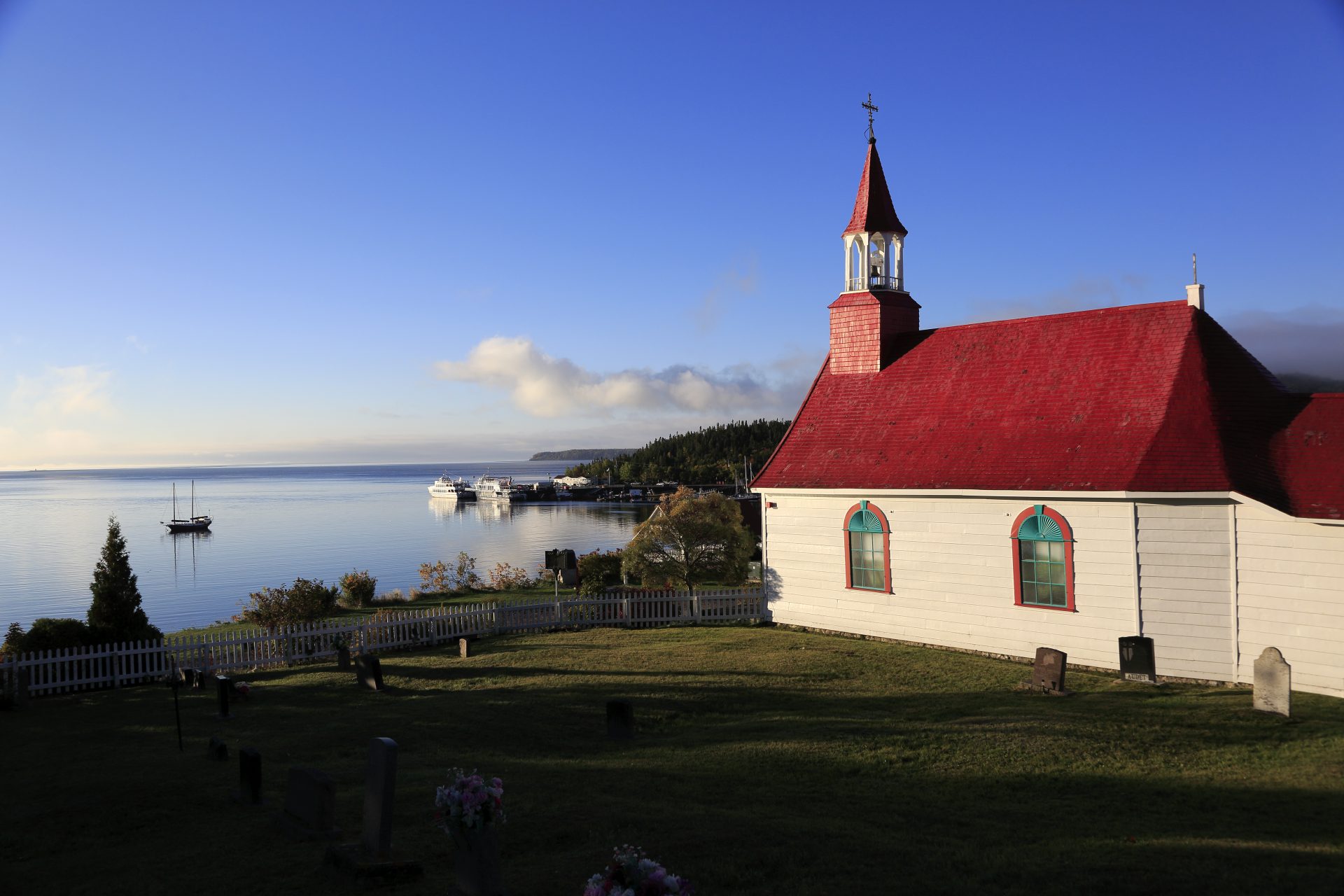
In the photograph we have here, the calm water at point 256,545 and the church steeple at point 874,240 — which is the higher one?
the church steeple at point 874,240

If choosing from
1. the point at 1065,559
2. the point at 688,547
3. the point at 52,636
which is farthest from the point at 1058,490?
the point at 52,636

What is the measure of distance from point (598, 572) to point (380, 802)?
27102 millimetres

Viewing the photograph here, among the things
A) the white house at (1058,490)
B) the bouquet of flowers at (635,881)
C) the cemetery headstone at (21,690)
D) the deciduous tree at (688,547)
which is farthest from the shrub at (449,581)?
the bouquet of flowers at (635,881)

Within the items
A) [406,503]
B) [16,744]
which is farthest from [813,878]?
[406,503]

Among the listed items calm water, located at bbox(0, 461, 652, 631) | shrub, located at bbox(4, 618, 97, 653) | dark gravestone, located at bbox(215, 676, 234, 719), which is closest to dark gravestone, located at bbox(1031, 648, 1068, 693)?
dark gravestone, located at bbox(215, 676, 234, 719)

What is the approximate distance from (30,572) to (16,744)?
6070cm

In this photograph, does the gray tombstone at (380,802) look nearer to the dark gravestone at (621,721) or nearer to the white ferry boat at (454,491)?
the dark gravestone at (621,721)

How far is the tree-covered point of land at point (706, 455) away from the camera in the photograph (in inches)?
6383

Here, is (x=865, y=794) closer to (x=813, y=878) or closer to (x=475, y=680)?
(x=813, y=878)

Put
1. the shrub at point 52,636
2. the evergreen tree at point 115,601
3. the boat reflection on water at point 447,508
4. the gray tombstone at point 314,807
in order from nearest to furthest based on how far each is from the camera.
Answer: the gray tombstone at point 314,807
the shrub at point 52,636
the evergreen tree at point 115,601
the boat reflection on water at point 447,508

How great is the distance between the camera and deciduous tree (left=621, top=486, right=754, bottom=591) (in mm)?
29766

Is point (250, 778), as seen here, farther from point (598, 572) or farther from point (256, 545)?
point (256, 545)

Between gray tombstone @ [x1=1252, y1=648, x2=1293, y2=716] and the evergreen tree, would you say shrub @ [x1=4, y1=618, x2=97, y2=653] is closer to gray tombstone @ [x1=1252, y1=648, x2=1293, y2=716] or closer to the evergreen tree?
the evergreen tree

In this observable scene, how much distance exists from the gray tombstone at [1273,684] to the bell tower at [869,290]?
1361 cm
